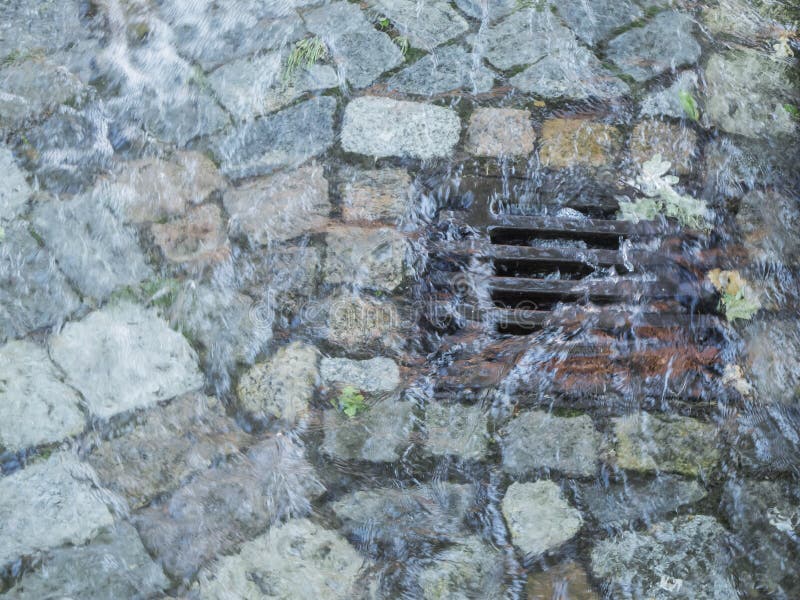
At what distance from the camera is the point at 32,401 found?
2125 mm

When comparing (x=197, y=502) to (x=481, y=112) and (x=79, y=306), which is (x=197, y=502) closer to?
(x=79, y=306)

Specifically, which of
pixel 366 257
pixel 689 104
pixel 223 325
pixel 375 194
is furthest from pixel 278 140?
pixel 689 104

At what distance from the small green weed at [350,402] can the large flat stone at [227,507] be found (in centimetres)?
17

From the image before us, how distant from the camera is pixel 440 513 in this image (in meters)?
2.08

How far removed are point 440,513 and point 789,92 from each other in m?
1.74

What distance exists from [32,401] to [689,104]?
2172 mm

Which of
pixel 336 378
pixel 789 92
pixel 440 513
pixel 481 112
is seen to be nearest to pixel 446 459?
pixel 440 513

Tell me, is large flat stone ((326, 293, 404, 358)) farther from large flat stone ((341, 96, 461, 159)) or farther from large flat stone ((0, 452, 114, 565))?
large flat stone ((0, 452, 114, 565))

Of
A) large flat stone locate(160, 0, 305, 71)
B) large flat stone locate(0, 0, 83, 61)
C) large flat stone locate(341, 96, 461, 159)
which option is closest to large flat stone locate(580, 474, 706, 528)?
large flat stone locate(341, 96, 461, 159)

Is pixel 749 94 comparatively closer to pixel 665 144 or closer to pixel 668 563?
pixel 665 144

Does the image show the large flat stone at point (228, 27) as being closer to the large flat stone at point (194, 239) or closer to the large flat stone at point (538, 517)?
the large flat stone at point (194, 239)

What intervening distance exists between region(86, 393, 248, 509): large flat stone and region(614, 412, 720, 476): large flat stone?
1080mm

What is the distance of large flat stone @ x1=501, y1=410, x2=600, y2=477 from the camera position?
2090 millimetres

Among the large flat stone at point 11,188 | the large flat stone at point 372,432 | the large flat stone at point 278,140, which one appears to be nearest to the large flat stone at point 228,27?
the large flat stone at point 278,140
